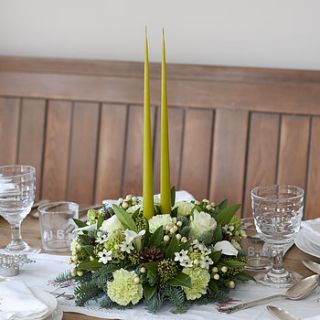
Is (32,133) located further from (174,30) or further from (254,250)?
(254,250)

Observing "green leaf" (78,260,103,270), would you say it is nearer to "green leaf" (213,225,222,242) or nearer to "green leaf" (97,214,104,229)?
"green leaf" (97,214,104,229)

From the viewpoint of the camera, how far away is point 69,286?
135cm

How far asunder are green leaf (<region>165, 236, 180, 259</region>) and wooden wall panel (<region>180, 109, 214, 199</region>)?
1.10 metres

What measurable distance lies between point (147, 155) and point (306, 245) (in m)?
0.50

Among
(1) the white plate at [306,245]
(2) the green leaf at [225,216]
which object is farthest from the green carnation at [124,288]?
(1) the white plate at [306,245]

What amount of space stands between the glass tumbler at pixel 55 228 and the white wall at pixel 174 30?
3.19 ft

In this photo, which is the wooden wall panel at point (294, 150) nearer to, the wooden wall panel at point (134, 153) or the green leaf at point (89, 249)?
the wooden wall panel at point (134, 153)

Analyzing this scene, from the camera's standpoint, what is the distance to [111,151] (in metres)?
2.40

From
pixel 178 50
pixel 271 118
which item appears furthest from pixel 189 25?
pixel 271 118

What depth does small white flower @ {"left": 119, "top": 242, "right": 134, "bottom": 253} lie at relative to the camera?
1.24 meters

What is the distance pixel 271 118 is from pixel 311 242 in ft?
2.44

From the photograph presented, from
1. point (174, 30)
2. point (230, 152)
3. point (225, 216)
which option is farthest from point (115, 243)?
point (174, 30)

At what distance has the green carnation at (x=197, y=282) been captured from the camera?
1.23m

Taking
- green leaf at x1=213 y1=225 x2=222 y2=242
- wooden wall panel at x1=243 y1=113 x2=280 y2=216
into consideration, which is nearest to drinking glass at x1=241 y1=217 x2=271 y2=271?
green leaf at x1=213 y1=225 x2=222 y2=242
